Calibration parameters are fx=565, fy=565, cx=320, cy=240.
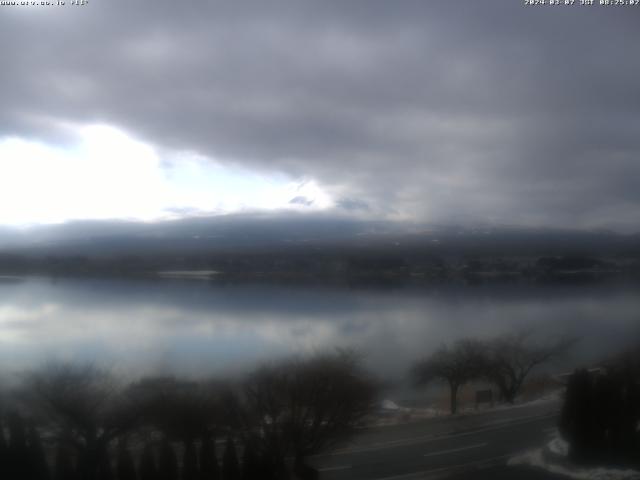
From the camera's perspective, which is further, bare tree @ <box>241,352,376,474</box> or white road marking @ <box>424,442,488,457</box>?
white road marking @ <box>424,442,488,457</box>

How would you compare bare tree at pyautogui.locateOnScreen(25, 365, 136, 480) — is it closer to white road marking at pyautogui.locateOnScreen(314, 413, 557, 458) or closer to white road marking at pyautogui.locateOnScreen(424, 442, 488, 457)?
white road marking at pyautogui.locateOnScreen(314, 413, 557, 458)

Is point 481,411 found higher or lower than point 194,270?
lower

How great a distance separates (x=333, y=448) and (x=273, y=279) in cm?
87

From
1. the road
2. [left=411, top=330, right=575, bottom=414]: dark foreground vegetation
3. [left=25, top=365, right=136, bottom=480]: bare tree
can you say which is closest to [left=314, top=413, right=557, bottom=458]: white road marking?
the road

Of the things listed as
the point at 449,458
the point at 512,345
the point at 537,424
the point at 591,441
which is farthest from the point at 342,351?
the point at 591,441

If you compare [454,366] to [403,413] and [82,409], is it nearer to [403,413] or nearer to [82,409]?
[403,413]

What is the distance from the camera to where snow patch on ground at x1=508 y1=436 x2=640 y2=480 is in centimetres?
288

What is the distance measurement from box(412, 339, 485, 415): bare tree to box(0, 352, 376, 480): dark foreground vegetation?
1.11 feet

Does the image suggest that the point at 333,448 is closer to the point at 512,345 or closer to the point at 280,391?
the point at 280,391

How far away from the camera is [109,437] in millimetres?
2535

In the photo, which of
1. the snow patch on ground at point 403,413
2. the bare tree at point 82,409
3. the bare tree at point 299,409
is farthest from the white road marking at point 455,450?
the bare tree at point 82,409

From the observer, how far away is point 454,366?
2.89 m

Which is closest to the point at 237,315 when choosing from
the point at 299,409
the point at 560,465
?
the point at 299,409

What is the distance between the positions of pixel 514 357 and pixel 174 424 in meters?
1.78
